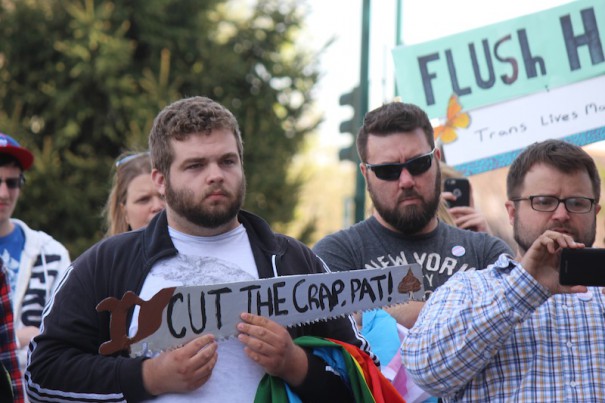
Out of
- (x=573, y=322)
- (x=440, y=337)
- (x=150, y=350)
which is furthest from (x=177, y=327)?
(x=573, y=322)

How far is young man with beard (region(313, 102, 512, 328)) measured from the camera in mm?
4234

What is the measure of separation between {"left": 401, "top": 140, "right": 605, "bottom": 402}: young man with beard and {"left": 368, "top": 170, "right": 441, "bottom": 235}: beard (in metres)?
0.85

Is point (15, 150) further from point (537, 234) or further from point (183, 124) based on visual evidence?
point (537, 234)

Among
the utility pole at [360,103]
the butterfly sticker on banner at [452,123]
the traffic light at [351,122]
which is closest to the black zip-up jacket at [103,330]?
the butterfly sticker on banner at [452,123]

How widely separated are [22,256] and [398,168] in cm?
233

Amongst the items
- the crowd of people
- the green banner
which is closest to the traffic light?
the green banner

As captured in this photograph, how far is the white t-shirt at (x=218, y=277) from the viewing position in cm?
331

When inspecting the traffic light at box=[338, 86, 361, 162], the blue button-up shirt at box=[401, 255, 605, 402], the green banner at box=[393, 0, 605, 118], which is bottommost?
the blue button-up shirt at box=[401, 255, 605, 402]

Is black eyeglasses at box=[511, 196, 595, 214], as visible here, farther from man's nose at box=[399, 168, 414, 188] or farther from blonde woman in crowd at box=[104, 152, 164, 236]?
blonde woman in crowd at box=[104, 152, 164, 236]

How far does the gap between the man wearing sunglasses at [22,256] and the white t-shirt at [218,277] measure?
2.07 metres

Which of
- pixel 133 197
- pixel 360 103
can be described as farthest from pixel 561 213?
pixel 360 103

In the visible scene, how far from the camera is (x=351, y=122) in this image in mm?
10344

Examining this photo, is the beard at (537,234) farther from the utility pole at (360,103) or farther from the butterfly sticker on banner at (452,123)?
the utility pole at (360,103)

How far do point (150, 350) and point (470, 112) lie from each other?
3.06m
